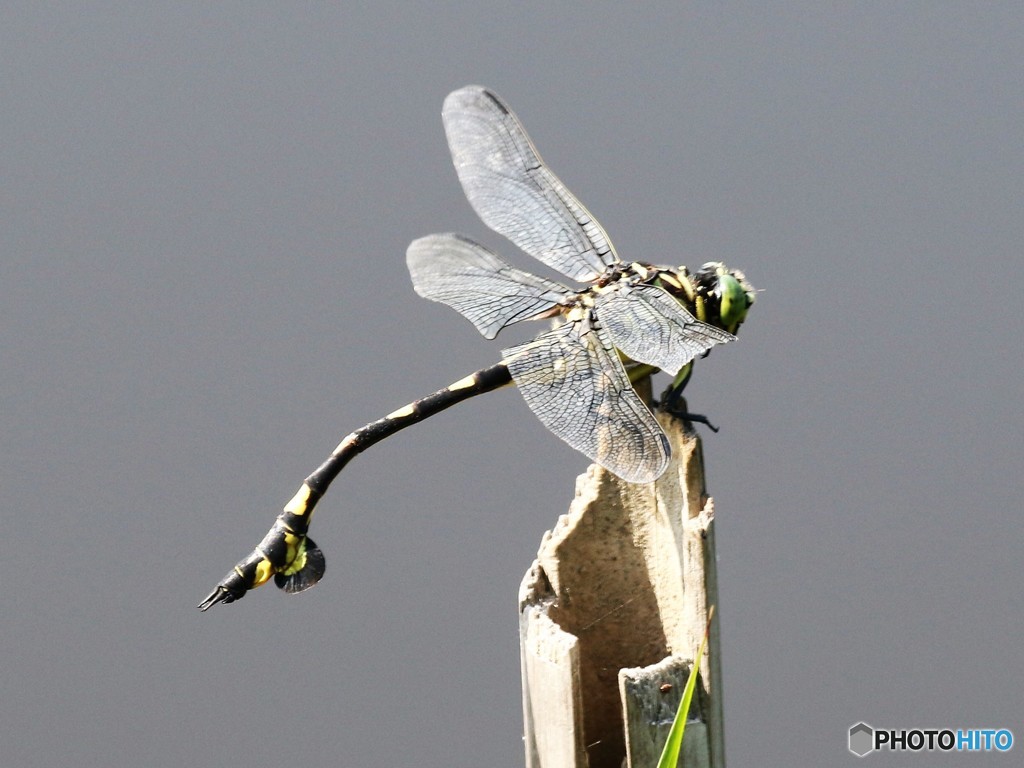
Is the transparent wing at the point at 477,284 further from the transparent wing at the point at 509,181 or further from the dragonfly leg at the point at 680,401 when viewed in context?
the dragonfly leg at the point at 680,401

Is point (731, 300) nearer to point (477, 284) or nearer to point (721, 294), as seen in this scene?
point (721, 294)

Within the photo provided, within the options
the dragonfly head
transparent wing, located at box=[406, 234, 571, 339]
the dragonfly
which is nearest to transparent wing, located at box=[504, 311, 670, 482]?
the dragonfly

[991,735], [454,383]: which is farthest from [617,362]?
[991,735]

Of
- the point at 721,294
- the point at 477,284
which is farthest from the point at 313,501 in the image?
the point at 721,294

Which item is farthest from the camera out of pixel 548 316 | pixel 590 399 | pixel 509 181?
pixel 509 181

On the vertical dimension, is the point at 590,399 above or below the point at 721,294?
below

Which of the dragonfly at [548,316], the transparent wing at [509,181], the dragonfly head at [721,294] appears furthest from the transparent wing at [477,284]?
the dragonfly head at [721,294]

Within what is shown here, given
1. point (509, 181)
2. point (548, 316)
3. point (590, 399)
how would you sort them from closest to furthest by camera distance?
point (590, 399), point (548, 316), point (509, 181)

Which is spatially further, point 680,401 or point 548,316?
point 548,316
